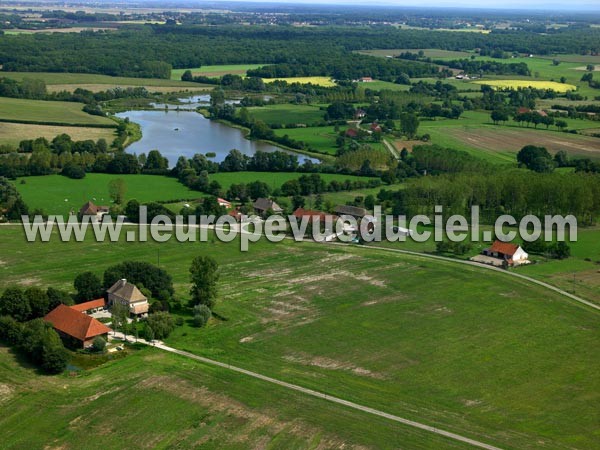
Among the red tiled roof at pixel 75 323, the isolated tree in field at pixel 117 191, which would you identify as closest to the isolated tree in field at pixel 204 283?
the red tiled roof at pixel 75 323

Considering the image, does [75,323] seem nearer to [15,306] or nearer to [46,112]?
[15,306]

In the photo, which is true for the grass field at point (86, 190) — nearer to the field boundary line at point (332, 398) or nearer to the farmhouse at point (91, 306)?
the farmhouse at point (91, 306)

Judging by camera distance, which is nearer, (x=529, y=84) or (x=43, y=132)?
(x=43, y=132)

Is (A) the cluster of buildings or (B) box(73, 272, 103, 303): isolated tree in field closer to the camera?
(A) the cluster of buildings

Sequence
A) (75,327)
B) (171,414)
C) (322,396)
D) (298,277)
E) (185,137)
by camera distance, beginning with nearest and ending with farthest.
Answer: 1. (171,414)
2. (322,396)
3. (75,327)
4. (298,277)
5. (185,137)

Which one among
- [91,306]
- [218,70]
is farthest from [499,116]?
[91,306]

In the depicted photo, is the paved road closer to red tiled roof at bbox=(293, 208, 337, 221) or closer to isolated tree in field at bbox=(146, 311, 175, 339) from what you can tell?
isolated tree in field at bbox=(146, 311, 175, 339)

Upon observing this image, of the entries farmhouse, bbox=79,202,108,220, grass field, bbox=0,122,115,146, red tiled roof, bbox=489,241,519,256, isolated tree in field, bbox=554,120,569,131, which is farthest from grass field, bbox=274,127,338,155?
red tiled roof, bbox=489,241,519,256
